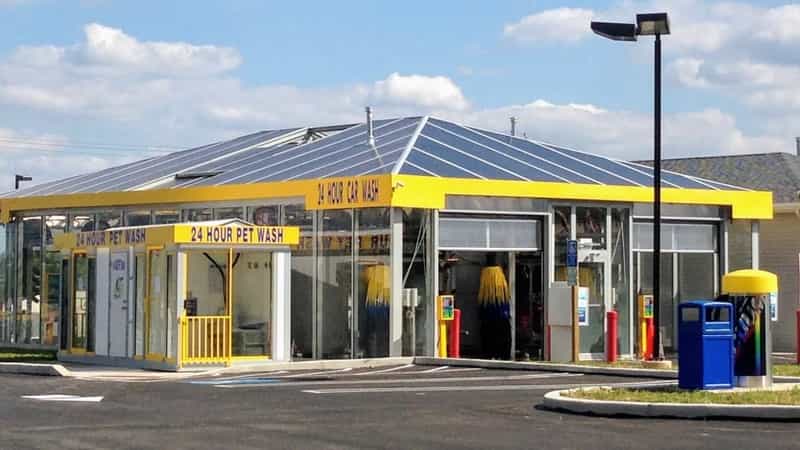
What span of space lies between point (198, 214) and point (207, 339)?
6.87 m

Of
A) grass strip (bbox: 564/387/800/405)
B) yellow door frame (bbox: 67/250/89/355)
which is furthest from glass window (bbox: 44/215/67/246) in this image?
grass strip (bbox: 564/387/800/405)

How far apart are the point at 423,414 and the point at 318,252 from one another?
12859mm

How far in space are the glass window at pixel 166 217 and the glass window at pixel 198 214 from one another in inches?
13.0

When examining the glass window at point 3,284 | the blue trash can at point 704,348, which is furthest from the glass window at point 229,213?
the blue trash can at point 704,348

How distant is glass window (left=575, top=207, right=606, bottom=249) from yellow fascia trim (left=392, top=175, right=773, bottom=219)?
374mm

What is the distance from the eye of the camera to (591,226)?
31.0 m

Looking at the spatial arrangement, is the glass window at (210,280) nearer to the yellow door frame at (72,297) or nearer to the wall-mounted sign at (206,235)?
the wall-mounted sign at (206,235)

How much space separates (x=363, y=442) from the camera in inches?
537

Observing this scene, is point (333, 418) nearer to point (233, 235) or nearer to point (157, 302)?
point (233, 235)

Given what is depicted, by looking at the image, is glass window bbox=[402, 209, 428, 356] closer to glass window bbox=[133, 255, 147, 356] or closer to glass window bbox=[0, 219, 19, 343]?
glass window bbox=[133, 255, 147, 356]

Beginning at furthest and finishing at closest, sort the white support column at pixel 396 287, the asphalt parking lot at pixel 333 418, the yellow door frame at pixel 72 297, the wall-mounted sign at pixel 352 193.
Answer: the yellow door frame at pixel 72 297 < the white support column at pixel 396 287 < the wall-mounted sign at pixel 352 193 < the asphalt parking lot at pixel 333 418

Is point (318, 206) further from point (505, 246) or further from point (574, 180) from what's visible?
point (574, 180)

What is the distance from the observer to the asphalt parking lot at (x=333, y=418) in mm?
13766

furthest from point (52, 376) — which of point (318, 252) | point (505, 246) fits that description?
point (505, 246)
